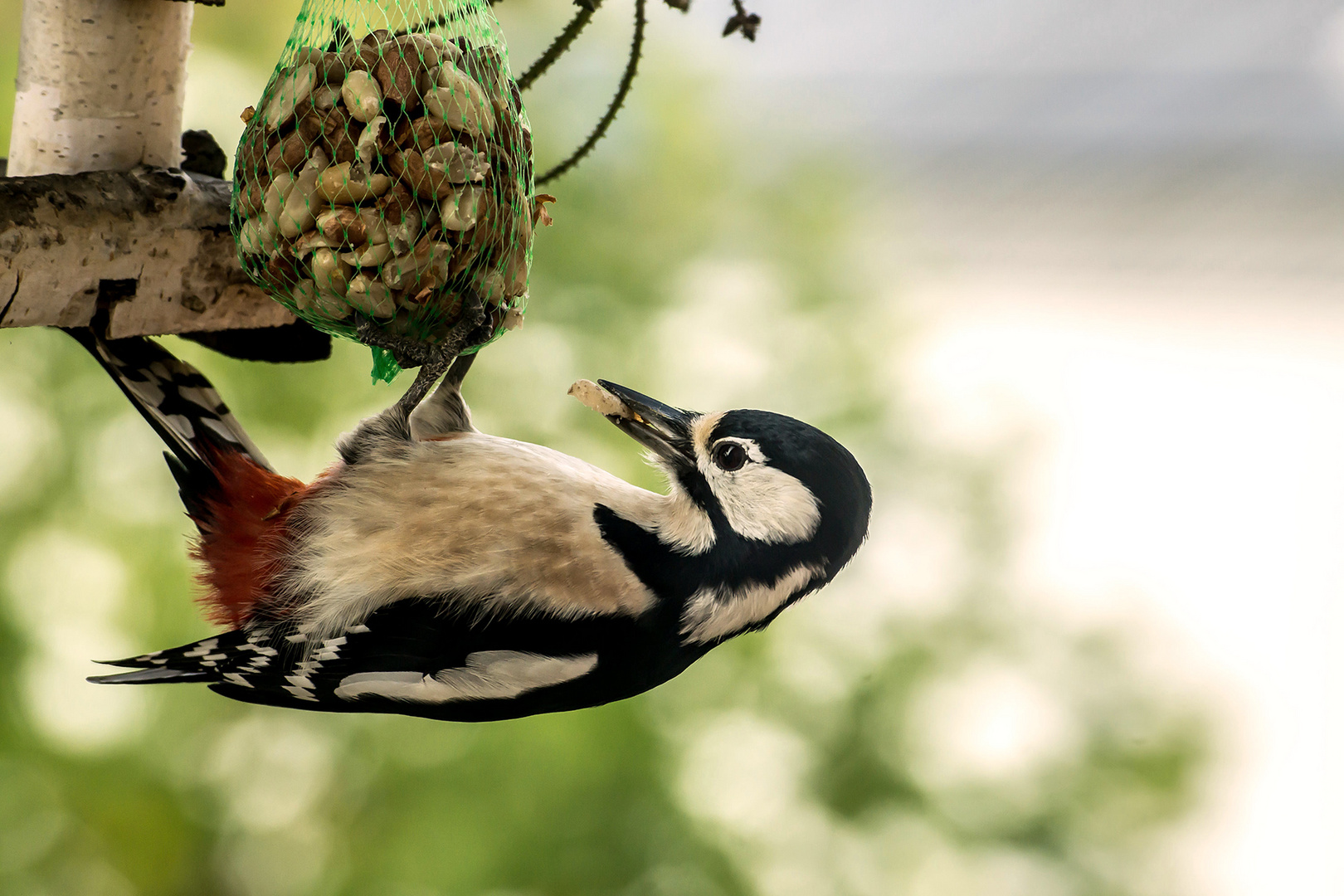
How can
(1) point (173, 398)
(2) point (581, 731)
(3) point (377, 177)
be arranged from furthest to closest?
(2) point (581, 731), (1) point (173, 398), (3) point (377, 177)

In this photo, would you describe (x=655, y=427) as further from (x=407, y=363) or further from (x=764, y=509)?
(x=407, y=363)

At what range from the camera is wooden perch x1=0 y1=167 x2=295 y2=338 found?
3.41 feet

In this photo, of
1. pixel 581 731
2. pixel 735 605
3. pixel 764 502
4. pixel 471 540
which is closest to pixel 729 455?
pixel 764 502

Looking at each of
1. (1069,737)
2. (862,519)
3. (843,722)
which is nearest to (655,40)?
(843,722)

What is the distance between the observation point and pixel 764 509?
114 cm

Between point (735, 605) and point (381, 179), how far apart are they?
589mm

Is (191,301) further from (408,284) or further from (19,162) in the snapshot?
(408,284)

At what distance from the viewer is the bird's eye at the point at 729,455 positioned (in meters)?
1.14

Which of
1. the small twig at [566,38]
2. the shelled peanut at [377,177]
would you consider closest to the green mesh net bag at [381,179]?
the shelled peanut at [377,177]

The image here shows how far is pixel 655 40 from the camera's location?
396 cm

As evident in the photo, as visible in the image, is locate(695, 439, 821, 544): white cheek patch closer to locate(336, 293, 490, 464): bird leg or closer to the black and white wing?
the black and white wing

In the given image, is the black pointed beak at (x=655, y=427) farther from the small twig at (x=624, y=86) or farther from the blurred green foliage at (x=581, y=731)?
the blurred green foliage at (x=581, y=731)

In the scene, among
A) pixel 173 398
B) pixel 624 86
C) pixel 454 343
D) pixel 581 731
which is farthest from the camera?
pixel 581 731

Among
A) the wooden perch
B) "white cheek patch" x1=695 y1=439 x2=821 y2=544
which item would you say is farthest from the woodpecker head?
the wooden perch
